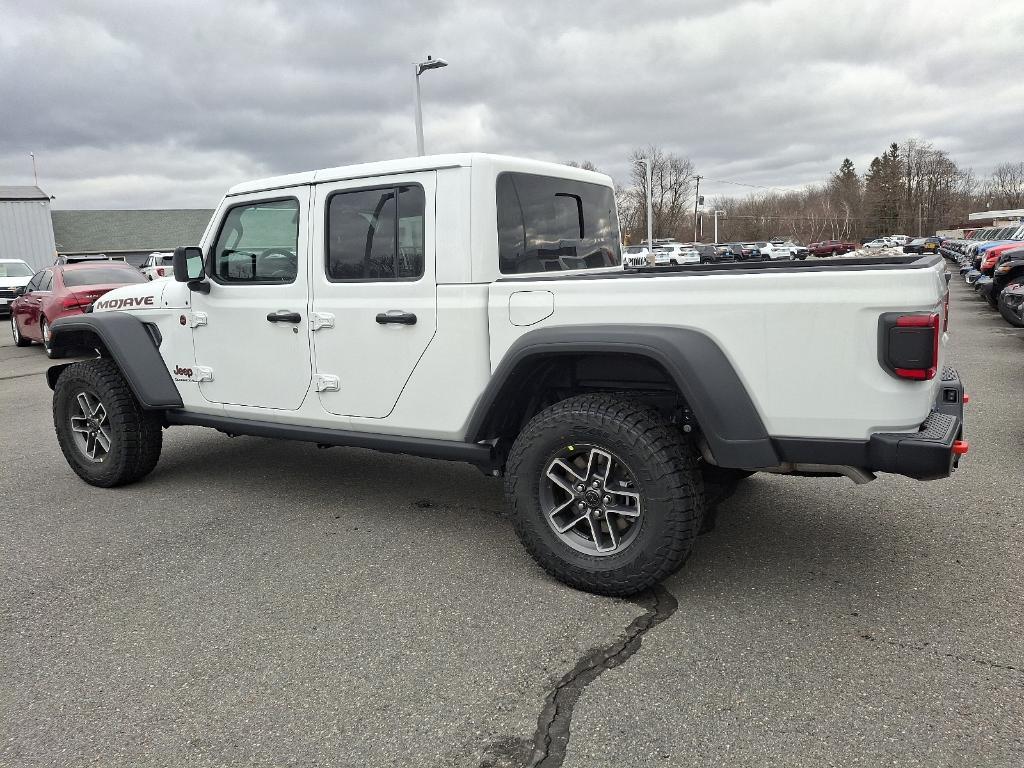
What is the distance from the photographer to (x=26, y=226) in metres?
36.1

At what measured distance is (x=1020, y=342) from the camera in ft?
35.6

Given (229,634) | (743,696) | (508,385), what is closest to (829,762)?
(743,696)

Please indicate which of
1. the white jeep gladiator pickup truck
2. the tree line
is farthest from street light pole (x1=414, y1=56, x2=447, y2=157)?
the tree line

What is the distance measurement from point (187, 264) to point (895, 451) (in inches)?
148

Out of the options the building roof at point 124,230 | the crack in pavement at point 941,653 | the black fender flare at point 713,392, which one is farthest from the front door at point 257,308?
the building roof at point 124,230

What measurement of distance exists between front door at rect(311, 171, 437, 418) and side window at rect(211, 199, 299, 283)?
214 mm

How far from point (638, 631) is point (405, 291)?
74.6 inches

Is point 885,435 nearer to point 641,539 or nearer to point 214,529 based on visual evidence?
point 641,539

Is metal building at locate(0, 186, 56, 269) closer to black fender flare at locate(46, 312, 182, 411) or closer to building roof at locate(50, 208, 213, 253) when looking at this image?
building roof at locate(50, 208, 213, 253)

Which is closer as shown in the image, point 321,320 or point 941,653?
point 941,653

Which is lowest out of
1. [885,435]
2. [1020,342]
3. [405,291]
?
[1020,342]

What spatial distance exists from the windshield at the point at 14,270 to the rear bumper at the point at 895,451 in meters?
22.8

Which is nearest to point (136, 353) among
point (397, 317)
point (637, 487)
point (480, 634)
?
point (397, 317)

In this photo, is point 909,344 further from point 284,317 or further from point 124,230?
point 124,230
